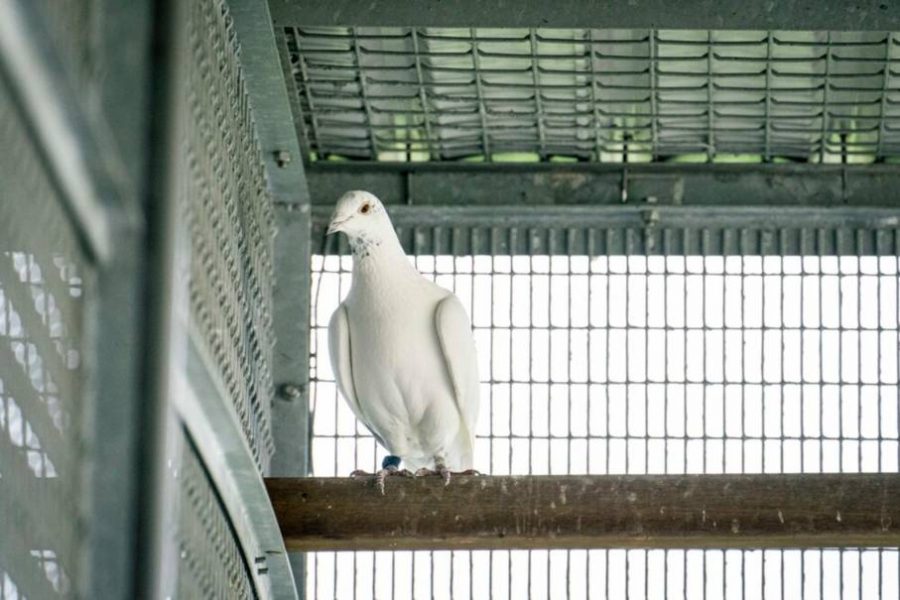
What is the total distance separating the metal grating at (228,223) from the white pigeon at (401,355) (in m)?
0.30

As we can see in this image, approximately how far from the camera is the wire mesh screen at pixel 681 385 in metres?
3.49

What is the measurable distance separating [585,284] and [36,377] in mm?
1950

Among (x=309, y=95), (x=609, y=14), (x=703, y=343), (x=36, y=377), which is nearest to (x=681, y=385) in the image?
(x=703, y=343)

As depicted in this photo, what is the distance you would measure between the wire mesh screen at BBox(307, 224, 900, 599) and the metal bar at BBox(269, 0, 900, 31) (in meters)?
0.63

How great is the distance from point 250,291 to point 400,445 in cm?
88

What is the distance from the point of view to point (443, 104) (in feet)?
11.3

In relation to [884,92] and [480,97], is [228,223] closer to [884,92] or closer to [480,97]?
[480,97]

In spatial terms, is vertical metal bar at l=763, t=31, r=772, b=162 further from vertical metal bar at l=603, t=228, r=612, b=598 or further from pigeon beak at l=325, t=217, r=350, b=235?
pigeon beak at l=325, t=217, r=350, b=235

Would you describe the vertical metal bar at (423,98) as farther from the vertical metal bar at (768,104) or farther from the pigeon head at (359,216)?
the vertical metal bar at (768,104)

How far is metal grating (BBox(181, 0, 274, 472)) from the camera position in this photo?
7.38ft

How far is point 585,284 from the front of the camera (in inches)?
139

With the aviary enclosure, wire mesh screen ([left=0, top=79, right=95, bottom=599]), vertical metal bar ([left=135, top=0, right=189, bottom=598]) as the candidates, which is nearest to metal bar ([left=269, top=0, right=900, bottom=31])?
the aviary enclosure

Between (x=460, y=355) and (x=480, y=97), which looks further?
(x=460, y=355)

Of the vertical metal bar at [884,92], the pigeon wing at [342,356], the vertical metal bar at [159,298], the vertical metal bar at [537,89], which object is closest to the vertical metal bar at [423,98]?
the vertical metal bar at [537,89]
